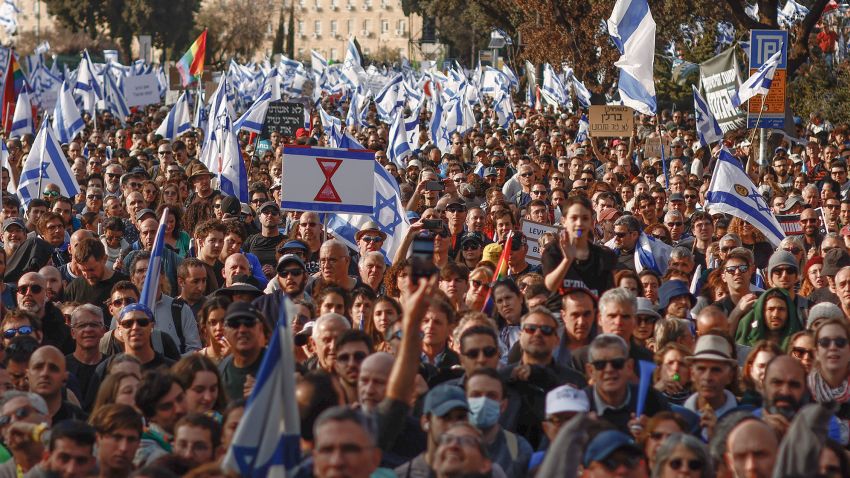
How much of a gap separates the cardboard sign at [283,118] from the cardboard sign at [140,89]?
7042 mm

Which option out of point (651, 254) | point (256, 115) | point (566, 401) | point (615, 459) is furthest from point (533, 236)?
point (256, 115)

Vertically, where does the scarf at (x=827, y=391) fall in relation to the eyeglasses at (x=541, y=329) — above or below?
below

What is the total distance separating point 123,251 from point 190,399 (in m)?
5.04

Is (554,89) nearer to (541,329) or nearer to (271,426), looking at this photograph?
(541,329)

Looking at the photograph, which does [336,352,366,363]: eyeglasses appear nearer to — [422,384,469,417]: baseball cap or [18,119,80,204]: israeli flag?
[422,384,469,417]: baseball cap

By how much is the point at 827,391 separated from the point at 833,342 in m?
0.23

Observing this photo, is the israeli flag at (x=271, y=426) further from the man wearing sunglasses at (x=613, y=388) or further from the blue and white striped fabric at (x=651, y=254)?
the blue and white striped fabric at (x=651, y=254)

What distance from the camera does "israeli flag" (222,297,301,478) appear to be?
5.12 meters

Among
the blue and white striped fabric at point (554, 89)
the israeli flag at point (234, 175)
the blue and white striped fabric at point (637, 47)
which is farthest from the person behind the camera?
the blue and white striped fabric at point (554, 89)

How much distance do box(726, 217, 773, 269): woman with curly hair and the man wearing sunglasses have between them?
597 centimetres

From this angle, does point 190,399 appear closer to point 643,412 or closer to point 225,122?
point 643,412

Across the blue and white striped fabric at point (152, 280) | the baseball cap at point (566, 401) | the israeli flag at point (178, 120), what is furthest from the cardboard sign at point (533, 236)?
the israeli flag at point (178, 120)

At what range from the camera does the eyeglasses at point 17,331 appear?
8039 millimetres

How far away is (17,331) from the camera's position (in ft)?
26.4
